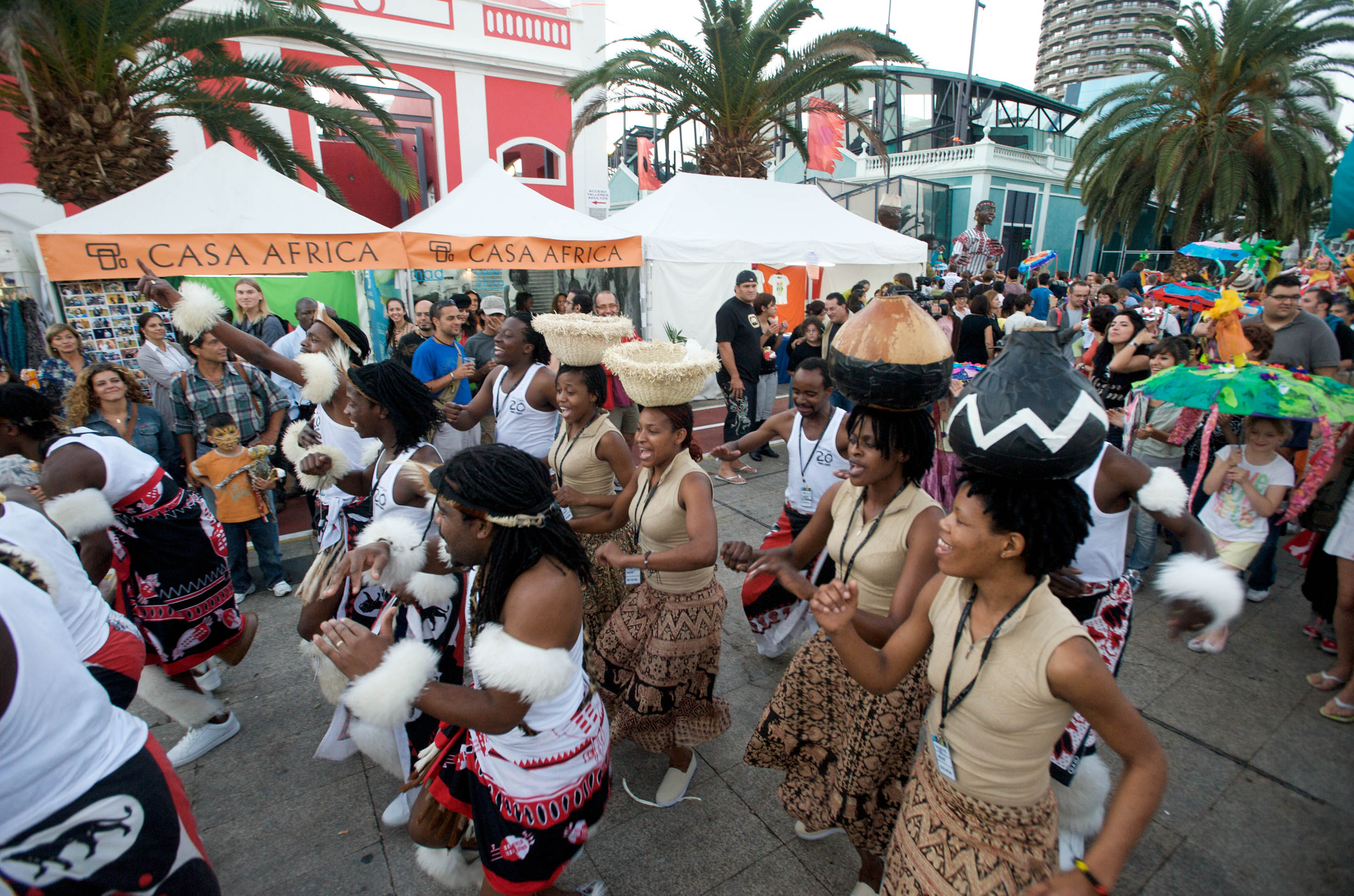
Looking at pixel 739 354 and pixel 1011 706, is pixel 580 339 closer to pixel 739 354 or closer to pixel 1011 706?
pixel 1011 706

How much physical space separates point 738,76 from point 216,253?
9273 mm

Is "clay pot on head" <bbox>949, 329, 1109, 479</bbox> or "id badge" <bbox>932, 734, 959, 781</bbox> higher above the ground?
"clay pot on head" <bbox>949, 329, 1109, 479</bbox>

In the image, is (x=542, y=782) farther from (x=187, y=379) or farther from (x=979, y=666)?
(x=187, y=379)

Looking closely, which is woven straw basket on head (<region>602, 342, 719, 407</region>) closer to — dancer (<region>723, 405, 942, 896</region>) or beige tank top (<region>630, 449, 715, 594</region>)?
beige tank top (<region>630, 449, 715, 594</region>)

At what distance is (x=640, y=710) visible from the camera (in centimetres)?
278

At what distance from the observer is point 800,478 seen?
12.0 ft

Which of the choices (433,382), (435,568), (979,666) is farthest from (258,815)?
(433,382)

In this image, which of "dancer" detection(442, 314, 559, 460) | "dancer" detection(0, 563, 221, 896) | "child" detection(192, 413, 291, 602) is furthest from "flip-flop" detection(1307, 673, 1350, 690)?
"child" detection(192, 413, 291, 602)

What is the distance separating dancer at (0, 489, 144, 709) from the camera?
1.86 meters

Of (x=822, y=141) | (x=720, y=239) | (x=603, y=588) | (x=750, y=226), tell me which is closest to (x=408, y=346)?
(x=603, y=588)

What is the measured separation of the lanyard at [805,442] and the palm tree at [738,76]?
1028 cm

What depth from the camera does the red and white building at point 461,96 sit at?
13.7 m

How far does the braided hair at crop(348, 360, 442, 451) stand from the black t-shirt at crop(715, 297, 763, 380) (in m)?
4.86

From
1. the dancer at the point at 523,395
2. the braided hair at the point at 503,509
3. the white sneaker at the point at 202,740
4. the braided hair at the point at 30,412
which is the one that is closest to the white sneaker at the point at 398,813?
the white sneaker at the point at 202,740
